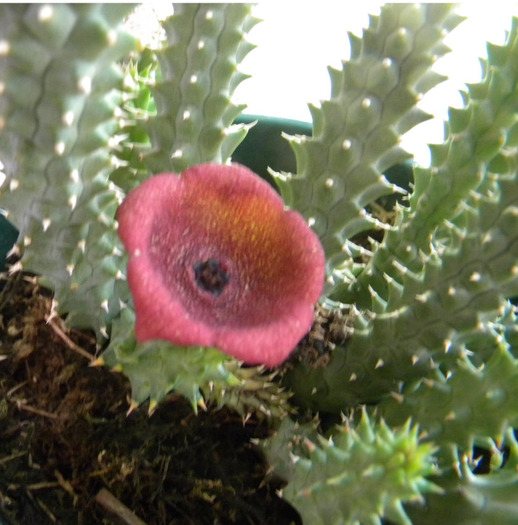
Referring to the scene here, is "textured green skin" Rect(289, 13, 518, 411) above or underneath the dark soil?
above

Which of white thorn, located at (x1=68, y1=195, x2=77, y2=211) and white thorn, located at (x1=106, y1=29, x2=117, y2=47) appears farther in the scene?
white thorn, located at (x1=68, y1=195, x2=77, y2=211)

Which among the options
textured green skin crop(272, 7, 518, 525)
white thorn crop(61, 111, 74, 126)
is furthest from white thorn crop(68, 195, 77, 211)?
textured green skin crop(272, 7, 518, 525)

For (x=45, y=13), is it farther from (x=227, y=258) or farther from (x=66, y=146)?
(x=227, y=258)

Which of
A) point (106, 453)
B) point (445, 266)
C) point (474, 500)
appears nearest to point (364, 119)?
point (445, 266)

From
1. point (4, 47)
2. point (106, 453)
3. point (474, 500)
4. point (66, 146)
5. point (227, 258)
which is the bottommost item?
point (106, 453)

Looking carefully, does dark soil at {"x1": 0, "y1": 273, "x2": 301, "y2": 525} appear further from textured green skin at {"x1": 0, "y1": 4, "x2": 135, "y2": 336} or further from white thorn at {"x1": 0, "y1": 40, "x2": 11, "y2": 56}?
white thorn at {"x1": 0, "y1": 40, "x2": 11, "y2": 56}

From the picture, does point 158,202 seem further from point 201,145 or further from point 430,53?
point 430,53

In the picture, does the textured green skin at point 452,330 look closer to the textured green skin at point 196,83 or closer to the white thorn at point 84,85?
the textured green skin at point 196,83
